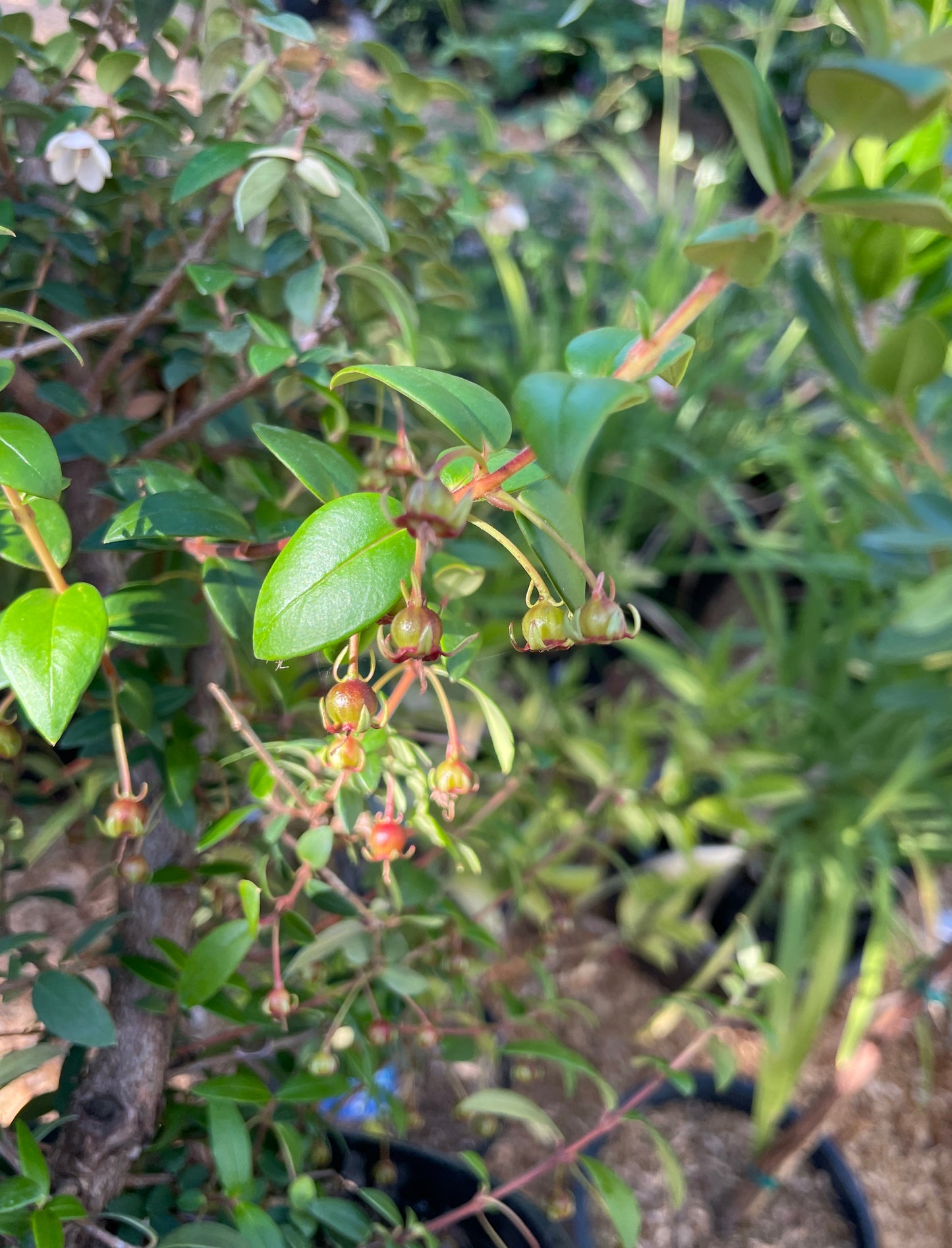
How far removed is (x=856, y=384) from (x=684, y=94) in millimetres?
2996

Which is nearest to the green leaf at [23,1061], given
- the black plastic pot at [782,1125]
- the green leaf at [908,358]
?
the black plastic pot at [782,1125]

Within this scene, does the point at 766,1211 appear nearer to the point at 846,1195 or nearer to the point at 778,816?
the point at 846,1195

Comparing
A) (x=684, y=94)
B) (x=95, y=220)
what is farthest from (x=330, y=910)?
(x=684, y=94)

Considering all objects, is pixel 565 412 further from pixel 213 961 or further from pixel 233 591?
pixel 213 961

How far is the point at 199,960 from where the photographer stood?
433 millimetres

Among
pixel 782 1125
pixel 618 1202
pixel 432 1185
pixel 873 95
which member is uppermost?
pixel 873 95

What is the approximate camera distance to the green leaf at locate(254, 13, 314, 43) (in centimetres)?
39

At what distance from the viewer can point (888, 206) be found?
0.27 m

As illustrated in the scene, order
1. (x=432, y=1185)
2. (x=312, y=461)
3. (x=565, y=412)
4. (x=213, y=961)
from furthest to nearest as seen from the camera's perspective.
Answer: (x=432, y=1185) < (x=213, y=961) < (x=312, y=461) < (x=565, y=412)

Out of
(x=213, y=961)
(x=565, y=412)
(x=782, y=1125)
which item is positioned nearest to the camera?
(x=565, y=412)

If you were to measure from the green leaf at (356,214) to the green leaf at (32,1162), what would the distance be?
448 millimetres

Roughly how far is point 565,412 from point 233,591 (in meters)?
0.20

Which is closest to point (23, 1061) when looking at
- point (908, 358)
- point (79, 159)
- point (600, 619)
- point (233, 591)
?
point (233, 591)

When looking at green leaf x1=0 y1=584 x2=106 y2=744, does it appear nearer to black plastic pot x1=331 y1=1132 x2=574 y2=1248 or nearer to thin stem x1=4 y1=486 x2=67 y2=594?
thin stem x1=4 y1=486 x2=67 y2=594
